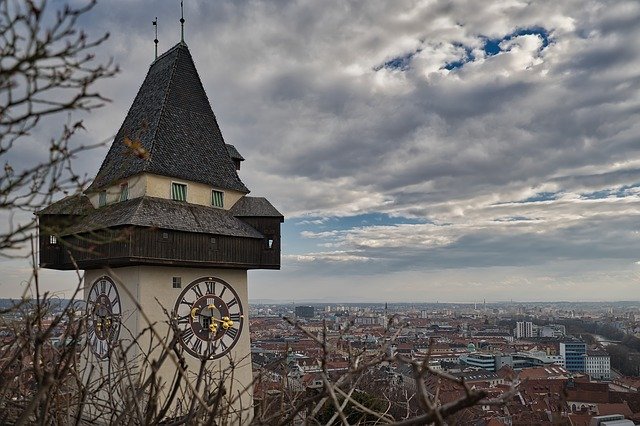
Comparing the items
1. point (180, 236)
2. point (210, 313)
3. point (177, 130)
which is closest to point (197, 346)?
point (210, 313)

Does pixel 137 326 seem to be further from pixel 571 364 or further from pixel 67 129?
pixel 571 364

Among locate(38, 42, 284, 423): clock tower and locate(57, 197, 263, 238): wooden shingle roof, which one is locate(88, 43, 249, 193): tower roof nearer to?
locate(38, 42, 284, 423): clock tower

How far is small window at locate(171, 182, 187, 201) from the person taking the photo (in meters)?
9.01

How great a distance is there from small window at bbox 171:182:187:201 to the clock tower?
0.02 meters

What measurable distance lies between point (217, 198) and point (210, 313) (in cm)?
200

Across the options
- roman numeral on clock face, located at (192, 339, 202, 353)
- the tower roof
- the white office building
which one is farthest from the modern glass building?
roman numeral on clock face, located at (192, 339, 202, 353)

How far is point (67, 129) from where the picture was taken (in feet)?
8.21

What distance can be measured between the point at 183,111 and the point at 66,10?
7.86 metres

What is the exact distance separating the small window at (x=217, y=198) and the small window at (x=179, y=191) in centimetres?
60

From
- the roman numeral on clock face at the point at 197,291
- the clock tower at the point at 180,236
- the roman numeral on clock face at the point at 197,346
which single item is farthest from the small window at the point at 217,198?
the roman numeral on clock face at the point at 197,346

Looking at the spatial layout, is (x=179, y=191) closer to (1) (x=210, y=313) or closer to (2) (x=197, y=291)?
(2) (x=197, y=291)

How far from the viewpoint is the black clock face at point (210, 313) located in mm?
8727

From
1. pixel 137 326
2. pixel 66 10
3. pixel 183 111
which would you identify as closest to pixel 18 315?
pixel 66 10

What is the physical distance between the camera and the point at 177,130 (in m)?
9.63
